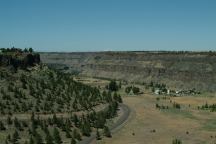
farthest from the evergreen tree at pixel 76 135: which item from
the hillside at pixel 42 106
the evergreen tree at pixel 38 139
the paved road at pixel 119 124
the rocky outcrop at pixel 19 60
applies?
the rocky outcrop at pixel 19 60

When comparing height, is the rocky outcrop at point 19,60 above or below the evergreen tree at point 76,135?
above

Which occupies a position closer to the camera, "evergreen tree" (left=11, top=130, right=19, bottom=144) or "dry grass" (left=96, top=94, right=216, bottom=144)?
"evergreen tree" (left=11, top=130, right=19, bottom=144)

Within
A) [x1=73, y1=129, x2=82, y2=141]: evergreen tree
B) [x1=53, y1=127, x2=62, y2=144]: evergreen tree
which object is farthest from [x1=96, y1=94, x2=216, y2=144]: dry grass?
[x1=53, y1=127, x2=62, y2=144]: evergreen tree

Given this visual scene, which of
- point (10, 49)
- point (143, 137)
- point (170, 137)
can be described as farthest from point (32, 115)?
point (10, 49)

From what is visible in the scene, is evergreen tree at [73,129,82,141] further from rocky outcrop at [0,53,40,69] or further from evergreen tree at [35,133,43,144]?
rocky outcrop at [0,53,40,69]

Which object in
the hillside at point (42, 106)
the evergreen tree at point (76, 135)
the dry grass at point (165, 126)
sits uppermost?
the hillside at point (42, 106)

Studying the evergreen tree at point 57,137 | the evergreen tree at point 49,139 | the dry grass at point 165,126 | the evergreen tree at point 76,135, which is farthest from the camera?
the dry grass at point 165,126

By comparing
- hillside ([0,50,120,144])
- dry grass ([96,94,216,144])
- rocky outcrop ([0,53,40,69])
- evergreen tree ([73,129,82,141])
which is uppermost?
rocky outcrop ([0,53,40,69])

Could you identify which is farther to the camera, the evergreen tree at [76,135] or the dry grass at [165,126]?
the dry grass at [165,126]

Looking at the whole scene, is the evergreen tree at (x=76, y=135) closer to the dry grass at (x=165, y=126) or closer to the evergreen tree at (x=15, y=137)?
the dry grass at (x=165, y=126)

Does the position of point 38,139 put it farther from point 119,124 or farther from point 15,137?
point 119,124

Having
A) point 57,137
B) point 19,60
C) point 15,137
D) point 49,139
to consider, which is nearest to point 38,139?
point 49,139
